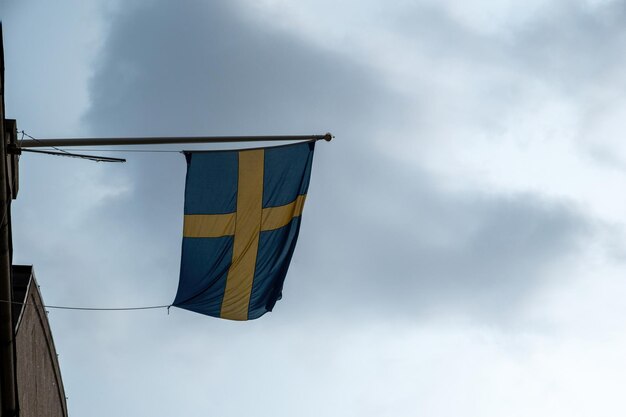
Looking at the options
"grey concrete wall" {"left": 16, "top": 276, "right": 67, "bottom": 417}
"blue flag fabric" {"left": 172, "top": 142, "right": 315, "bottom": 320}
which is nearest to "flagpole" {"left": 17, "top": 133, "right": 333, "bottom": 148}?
"blue flag fabric" {"left": 172, "top": 142, "right": 315, "bottom": 320}

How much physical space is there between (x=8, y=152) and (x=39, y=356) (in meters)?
9.80

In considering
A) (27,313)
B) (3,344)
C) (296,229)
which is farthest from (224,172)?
(27,313)

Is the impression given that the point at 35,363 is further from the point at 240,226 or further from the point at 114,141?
the point at 114,141

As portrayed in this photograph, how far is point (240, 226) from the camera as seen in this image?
1384 centimetres

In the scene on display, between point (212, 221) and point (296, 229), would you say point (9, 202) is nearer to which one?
point (212, 221)

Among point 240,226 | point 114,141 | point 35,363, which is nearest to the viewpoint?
point 114,141

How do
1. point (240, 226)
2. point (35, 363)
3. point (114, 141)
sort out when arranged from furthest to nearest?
1. point (35, 363)
2. point (240, 226)
3. point (114, 141)

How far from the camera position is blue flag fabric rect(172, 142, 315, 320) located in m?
13.3

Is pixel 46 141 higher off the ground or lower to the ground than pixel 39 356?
Answer: higher

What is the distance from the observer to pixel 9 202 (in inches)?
457

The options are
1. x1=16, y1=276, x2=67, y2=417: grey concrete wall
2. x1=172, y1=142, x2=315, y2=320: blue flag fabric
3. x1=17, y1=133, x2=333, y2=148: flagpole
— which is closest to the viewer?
x1=17, y1=133, x2=333, y2=148: flagpole

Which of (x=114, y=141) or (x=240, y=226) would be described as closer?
(x=114, y=141)

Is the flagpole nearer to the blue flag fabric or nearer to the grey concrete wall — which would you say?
the blue flag fabric

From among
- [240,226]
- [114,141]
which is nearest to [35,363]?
[240,226]
